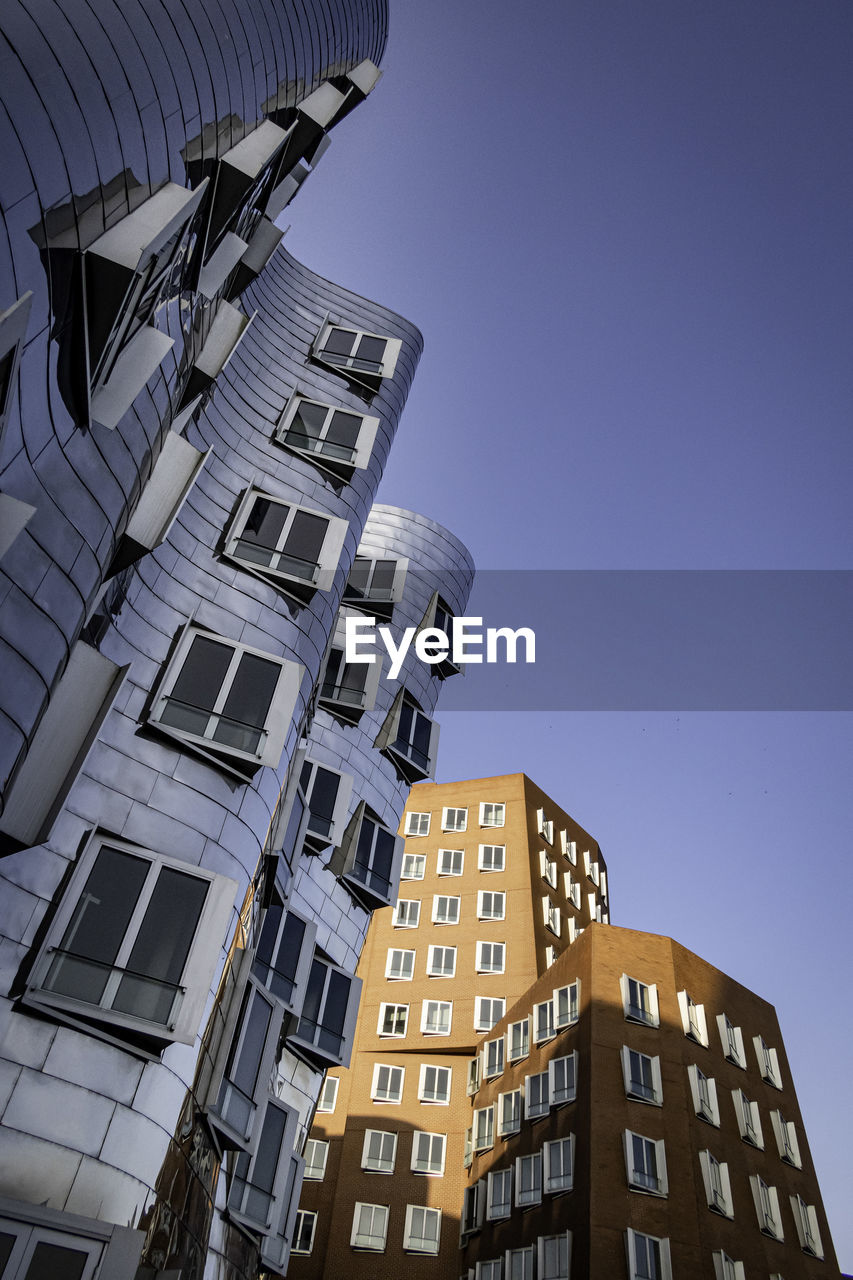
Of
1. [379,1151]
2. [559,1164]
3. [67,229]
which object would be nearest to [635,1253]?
[559,1164]

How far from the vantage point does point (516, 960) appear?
47125 mm

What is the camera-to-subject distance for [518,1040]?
125 ft

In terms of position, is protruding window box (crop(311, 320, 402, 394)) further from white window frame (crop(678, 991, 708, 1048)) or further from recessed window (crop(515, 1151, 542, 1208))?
recessed window (crop(515, 1151, 542, 1208))

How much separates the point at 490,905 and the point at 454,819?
696 cm

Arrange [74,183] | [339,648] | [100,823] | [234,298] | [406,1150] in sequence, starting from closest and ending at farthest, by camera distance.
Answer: [74,183], [100,823], [234,298], [339,648], [406,1150]

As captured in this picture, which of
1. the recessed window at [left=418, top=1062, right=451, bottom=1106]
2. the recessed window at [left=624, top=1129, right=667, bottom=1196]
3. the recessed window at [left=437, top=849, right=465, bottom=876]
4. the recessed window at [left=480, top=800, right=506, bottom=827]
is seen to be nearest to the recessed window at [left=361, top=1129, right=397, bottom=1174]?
the recessed window at [left=418, top=1062, right=451, bottom=1106]

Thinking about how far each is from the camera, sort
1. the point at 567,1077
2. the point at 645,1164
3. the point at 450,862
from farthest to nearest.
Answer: the point at 450,862, the point at 567,1077, the point at 645,1164

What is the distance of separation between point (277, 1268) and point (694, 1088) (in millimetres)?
17315

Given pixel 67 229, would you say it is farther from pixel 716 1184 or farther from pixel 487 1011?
pixel 487 1011

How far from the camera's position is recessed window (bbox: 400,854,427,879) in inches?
2087

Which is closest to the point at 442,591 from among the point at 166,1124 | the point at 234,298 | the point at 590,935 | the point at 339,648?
the point at 339,648

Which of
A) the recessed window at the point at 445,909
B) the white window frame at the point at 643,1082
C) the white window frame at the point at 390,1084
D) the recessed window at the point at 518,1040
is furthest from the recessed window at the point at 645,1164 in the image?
the recessed window at the point at 445,909

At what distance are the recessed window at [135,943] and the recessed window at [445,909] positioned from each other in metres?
38.1

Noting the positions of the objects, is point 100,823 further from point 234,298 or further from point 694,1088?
point 694,1088
